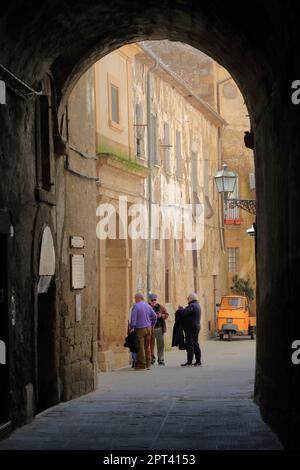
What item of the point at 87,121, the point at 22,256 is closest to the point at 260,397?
the point at 22,256

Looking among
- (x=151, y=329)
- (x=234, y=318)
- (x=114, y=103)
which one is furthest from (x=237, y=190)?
(x=151, y=329)

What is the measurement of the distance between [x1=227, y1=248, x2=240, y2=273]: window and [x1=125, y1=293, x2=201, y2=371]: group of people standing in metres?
22.6

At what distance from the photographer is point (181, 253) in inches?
1190

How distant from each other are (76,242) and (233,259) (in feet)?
96.6

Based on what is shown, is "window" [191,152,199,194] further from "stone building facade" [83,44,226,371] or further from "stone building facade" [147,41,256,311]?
"stone building facade" [147,41,256,311]

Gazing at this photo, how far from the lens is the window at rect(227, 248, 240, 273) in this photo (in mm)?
42156

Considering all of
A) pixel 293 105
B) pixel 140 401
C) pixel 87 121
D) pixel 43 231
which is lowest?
pixel 140 401

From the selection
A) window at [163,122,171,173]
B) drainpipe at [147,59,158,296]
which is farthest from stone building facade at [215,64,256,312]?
drainpipe at [147,59,158,296]

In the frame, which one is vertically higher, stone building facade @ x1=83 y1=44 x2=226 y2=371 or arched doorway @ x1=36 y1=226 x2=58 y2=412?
stone building facade @ x1=83 y1=44 x2=226 y2=371

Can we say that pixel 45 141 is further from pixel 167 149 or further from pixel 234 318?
pixel 234 318

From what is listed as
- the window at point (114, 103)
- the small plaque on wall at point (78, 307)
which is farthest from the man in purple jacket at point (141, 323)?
the small plaque on wall at point (78, 307)

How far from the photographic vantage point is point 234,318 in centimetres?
3394

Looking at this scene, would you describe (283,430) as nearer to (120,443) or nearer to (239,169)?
(120,443)

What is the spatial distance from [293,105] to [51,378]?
5434mm
